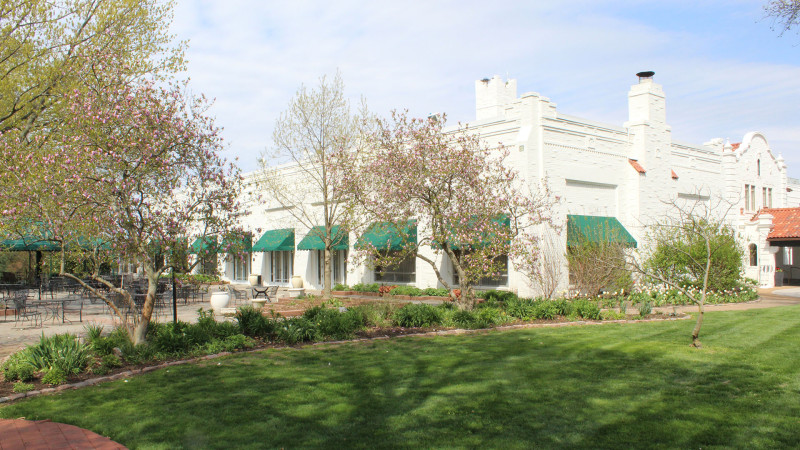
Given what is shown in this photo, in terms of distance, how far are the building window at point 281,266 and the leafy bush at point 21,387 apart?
1037 inches

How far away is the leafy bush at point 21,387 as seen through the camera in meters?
8.47

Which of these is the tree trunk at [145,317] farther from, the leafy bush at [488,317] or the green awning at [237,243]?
the leafy bush at [488,317]

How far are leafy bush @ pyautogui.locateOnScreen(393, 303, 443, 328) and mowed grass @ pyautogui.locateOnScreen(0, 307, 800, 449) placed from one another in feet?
9.24

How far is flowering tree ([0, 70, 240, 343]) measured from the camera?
32.9 ft

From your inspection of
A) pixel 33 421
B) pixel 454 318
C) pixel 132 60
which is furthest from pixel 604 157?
pixel 33 421

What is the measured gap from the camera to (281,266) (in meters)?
35.5

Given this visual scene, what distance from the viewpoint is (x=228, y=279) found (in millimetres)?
39500

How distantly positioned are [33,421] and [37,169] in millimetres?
4805

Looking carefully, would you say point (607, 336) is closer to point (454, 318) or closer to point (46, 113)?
point (454, 318)

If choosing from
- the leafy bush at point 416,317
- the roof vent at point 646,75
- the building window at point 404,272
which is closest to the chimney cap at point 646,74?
the roof vent at point 646,75

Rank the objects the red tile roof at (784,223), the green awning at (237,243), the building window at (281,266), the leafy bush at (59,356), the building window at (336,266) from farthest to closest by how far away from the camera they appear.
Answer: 1. the building window at (281,266)
2. the building window at (336,266)
3. the red tile roof at (784,223)
4. the green awning at (237,243)
5. the leafy bush at (59,356)

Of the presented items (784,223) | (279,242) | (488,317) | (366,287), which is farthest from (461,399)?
(784,223)

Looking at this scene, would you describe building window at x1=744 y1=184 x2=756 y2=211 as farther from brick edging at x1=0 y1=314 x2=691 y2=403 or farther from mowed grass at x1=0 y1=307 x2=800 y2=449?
mowed grass at x1=0 y1=307 x2=800 y2=449

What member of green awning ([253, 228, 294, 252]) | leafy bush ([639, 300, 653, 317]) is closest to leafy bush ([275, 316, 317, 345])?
leafy bush ([639, 300, 653, 317])
